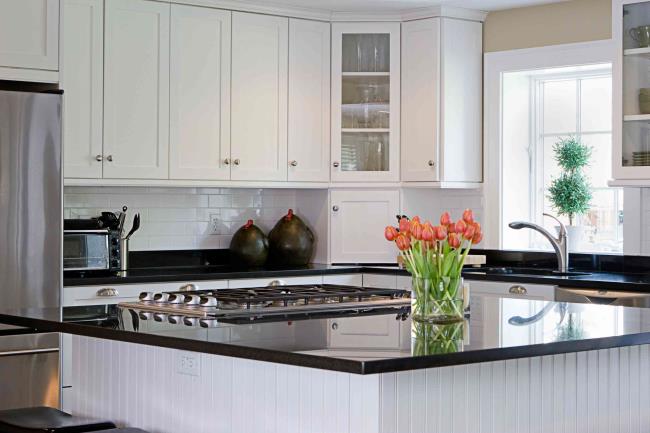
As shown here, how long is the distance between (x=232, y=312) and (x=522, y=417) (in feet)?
3.12

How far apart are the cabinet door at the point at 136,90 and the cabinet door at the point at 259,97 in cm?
44

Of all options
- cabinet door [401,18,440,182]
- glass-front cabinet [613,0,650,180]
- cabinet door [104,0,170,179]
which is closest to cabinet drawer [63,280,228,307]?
cabinet door [104,0,170,179]

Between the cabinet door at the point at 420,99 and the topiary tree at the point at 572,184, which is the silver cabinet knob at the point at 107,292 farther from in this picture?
the topiary tree at the point at 572,184

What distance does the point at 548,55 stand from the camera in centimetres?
586

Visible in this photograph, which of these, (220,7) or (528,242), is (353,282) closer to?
(528,242)

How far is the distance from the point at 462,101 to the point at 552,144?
0.60 m

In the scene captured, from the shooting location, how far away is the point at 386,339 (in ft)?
8.65

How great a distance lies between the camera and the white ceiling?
582cm

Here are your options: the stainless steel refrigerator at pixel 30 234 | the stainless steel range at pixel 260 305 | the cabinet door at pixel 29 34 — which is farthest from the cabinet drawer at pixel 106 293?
the stainless steel range at pixel 260 305

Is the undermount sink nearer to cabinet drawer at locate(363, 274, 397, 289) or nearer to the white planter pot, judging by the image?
the white planter pot

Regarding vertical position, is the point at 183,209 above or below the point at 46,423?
above

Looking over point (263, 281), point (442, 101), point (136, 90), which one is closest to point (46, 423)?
point (263, 281)

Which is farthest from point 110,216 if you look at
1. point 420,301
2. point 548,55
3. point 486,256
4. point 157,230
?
point 420,301

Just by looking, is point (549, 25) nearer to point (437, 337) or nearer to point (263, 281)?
point (263, 281)
